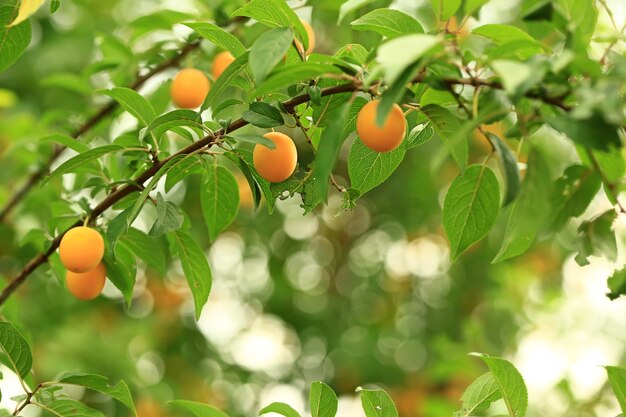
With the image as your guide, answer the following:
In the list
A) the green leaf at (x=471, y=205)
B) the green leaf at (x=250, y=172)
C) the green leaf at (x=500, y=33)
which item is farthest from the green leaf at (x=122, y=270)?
the green leaf at (x=500, y=33)

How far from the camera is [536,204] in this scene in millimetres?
623

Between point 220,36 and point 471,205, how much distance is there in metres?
0.34

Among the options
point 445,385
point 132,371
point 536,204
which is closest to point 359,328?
point 445,385

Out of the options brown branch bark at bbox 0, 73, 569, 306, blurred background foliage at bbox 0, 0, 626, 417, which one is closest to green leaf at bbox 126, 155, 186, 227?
brown branch bark at bbox 0, 73, 569, 306

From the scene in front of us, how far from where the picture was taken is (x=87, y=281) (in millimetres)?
1012

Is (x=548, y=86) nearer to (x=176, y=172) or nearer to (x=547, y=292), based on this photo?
(x=176, y=172)

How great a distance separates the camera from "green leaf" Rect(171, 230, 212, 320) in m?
0.99

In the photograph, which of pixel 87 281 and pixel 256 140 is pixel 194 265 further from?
pixel 256 140

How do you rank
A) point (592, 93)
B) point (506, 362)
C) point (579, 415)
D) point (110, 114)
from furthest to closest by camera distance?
point (579, 415), point (110, 114), point (506, 362), point (592, 93)

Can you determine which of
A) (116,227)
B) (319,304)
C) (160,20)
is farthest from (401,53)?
(319,304)

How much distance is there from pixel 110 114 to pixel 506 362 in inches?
39.1

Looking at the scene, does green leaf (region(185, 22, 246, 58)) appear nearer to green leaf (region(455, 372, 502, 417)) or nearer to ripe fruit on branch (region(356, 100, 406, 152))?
ripe fruit on branch (region(356, 100, 406, 152))

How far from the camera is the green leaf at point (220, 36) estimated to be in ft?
2.68

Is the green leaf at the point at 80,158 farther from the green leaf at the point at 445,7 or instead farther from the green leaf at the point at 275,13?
the green leaf at the point at 445,7
